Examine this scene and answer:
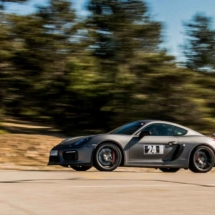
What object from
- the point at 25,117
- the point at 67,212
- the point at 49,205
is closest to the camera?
the point at 67,212

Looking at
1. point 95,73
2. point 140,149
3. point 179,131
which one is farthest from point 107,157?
point 95,73

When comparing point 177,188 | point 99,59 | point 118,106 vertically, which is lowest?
point 177,188

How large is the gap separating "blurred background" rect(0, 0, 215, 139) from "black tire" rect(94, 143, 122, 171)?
12682 millimetres

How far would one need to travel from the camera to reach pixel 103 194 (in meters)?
8.63

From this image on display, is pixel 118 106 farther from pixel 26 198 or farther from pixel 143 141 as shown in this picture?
pixel 26 198

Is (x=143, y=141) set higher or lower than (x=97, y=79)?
lower

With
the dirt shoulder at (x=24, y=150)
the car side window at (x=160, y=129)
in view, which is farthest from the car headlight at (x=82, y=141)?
the dirt shoulder at (x=24, y=150)

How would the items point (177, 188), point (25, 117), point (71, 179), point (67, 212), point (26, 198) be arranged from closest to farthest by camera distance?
point (67, 212)
point (26, 198)
point (177, 188)
point (71, 179)
point (25, 117)

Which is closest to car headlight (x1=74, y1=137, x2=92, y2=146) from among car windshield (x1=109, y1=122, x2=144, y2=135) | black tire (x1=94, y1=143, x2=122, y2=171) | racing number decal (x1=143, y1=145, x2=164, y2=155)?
black tire (x1=94, y1=143, x2=122, y2=171)

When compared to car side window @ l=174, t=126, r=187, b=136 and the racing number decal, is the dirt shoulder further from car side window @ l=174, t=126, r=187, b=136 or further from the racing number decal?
car side window @ l=174, t=126, r=187, b=136

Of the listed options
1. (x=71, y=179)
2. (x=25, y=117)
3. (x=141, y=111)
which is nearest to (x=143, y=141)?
(x=71, y=179)

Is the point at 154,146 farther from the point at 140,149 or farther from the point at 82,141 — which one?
the point at 82,141

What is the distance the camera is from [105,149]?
1284cm

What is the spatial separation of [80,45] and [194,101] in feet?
20.9
